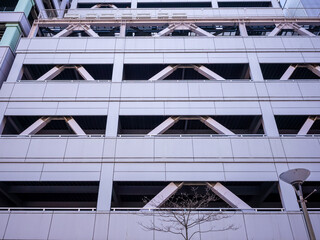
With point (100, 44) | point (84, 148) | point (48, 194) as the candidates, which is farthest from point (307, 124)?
point (48, 194)

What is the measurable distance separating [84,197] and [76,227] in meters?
4.40

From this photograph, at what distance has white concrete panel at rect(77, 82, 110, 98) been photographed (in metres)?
19.0

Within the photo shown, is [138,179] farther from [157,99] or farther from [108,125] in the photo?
[157,99]

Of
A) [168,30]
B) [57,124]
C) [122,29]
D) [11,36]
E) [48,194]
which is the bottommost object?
[48,194]

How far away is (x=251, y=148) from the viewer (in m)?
16.4

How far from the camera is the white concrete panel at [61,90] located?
19.1 m

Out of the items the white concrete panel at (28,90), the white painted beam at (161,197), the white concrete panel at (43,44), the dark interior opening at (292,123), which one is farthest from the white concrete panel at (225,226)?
the white concrete panel at (43,44)

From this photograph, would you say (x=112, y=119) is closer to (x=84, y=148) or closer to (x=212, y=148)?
(x=84, y=148)

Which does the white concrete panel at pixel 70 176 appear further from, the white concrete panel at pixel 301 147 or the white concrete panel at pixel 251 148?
the white concrete panel at pixel 301 147


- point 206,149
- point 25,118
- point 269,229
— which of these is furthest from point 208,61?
point 25,118

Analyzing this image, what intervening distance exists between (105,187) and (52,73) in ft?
34.8

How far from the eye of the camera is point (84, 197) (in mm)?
17969

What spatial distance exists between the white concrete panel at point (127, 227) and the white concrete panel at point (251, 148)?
6.54 metres

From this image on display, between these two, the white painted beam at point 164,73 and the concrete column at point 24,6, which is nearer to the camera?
the white painted beam at point 164,73
